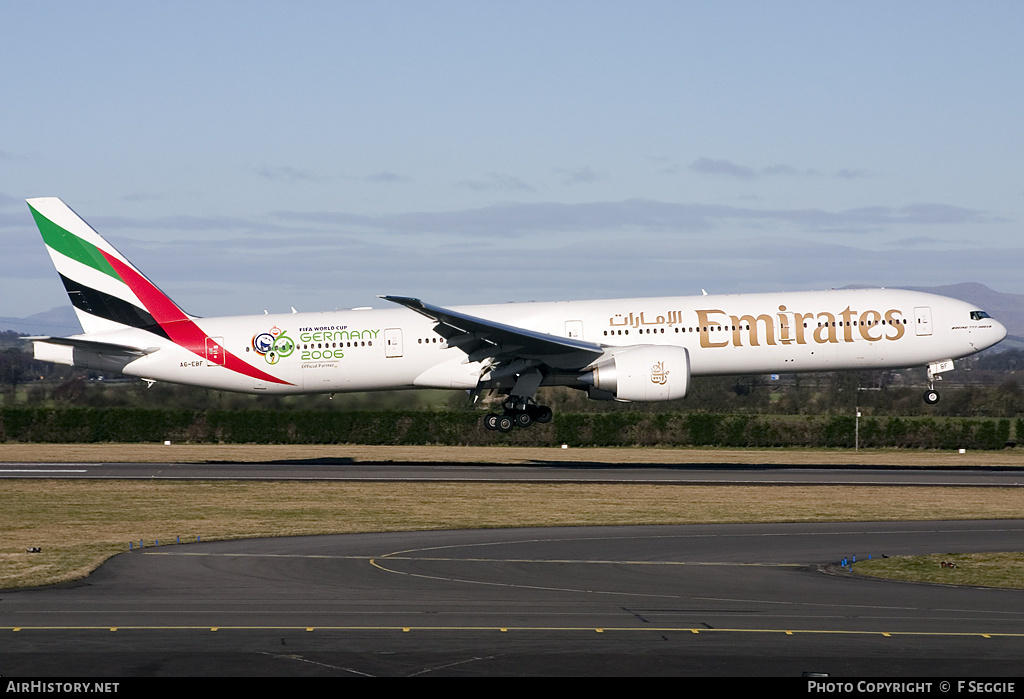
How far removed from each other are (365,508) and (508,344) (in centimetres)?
1101

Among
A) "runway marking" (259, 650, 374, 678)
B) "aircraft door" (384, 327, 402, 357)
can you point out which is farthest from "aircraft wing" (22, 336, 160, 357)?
"runway marking" (259, 650, 374, 678)

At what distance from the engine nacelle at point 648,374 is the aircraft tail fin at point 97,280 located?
16.6 m

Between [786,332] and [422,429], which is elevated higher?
[786,332]

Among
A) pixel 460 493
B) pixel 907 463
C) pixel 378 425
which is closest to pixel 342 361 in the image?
pixel 460 493

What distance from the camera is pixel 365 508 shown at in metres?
33.3

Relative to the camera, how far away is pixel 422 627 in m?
16.2

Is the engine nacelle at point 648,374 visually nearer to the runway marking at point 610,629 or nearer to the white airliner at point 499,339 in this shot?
the white airliner at point 499,339

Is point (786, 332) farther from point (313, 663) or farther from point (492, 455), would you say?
point (313, 663)

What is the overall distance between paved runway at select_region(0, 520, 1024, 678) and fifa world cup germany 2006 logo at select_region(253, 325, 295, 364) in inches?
715

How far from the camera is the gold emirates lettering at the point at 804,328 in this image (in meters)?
42.5

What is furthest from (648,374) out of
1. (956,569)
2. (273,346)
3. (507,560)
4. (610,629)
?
(610,629)

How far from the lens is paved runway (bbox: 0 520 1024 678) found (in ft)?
45.8
